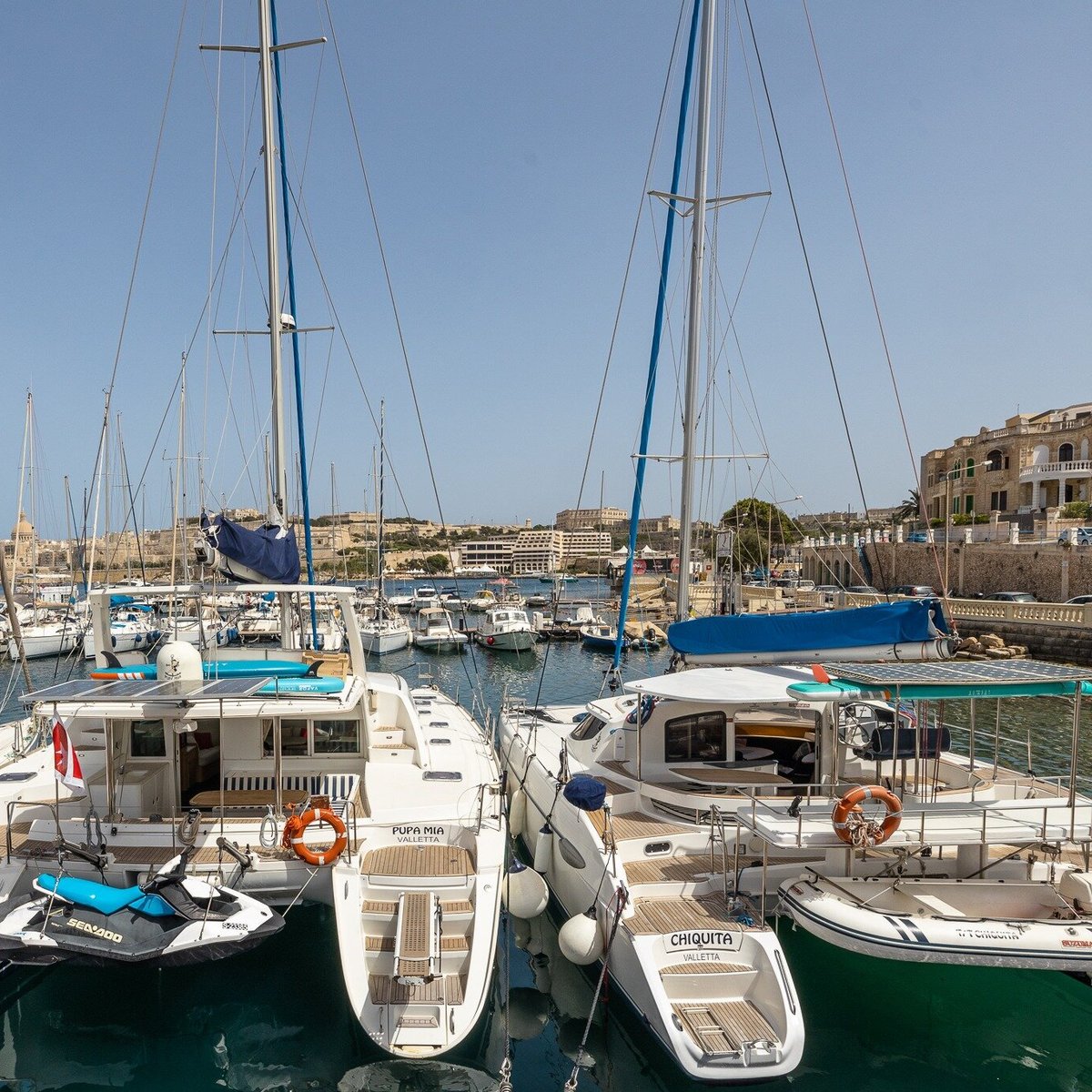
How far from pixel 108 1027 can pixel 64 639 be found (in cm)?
3272

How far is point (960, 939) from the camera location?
6.22 metres

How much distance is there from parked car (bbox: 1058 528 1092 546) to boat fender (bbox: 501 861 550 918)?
3824 centimetres

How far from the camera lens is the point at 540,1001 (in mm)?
7602

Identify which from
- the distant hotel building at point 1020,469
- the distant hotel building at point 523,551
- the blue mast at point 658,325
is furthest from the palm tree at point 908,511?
the distant hotel building at point 523,551

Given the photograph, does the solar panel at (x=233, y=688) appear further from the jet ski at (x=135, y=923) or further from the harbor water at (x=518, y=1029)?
the harbor water at (x=518, y=1029)

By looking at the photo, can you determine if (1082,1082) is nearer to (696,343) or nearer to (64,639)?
(696,343)

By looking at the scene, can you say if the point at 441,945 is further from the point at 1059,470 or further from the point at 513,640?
the point at 1059,470

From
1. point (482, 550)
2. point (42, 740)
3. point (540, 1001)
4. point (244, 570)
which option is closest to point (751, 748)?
point (540, 1001)

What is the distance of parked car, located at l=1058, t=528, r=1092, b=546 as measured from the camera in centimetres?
3643

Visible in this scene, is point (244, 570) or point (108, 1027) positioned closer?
point (108, 1027)

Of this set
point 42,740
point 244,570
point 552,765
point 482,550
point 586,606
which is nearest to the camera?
point 244,570

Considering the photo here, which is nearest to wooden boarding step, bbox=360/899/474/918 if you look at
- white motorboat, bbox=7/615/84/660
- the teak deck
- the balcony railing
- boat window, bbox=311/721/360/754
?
the teak deck

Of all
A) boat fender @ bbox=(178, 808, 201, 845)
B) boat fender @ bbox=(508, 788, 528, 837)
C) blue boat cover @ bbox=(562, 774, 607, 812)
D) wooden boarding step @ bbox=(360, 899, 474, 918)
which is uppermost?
blue boat cover @ bbox=(562, 774, 607, 812)

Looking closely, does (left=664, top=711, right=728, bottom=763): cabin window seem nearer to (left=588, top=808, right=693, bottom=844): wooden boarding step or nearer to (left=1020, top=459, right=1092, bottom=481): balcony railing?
(left=588, top=808, right=693, bottom=844): wooden boarding step
